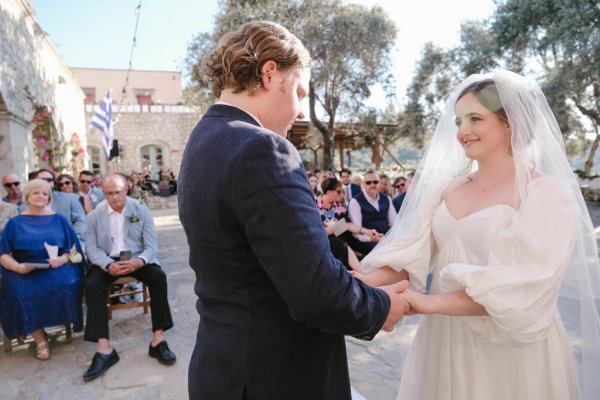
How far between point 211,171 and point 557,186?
123 centimetres

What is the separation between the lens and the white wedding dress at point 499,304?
4.54 feet

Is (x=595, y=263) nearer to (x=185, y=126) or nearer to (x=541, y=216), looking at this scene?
(x=541, y=216)

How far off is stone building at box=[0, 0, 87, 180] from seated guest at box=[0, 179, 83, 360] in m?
3.97

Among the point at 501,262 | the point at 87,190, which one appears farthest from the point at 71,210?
the point at 501,262

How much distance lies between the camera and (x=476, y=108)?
64.7 inches

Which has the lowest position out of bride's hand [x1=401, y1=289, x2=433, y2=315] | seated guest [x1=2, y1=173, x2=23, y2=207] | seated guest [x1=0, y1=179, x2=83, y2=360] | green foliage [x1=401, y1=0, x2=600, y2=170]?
seated guest [x1=0, y1=179, x2=83, y2=360]

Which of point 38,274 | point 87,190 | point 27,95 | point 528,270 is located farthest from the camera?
point 27,95

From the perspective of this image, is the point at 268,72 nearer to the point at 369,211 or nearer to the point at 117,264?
the point at 117,264

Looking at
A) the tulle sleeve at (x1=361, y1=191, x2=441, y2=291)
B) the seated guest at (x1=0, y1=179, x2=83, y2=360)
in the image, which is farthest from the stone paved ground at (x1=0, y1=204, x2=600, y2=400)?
the tulle sleeve at (x1=361, y1=191, x2=441, y2=291)

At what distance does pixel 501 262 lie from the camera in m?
1.44

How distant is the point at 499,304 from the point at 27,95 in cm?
921

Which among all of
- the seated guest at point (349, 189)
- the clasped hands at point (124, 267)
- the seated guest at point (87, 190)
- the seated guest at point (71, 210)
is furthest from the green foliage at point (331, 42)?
the clasped hands at point (124, 267)

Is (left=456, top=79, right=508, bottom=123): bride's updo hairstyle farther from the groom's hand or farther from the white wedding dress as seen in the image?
the groom's hand

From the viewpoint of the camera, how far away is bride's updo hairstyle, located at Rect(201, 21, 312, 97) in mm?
1157
